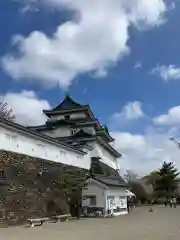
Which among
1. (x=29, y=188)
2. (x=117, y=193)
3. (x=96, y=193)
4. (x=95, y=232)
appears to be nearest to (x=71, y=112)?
(x=117, y=193)

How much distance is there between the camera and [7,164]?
25688 millimetres

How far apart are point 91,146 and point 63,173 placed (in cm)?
1501

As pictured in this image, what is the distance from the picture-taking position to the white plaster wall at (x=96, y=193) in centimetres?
3525

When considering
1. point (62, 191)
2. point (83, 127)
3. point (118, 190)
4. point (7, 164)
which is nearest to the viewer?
point (7, 164)

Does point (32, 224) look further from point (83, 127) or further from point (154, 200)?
point (154, 200)

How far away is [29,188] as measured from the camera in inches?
1061

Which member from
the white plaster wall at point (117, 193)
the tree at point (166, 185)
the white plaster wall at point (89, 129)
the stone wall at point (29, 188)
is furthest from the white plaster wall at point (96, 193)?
the tree at point (166, 185)

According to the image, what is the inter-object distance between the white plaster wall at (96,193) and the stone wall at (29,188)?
125 inches

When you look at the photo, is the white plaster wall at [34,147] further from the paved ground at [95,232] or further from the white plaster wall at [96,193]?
the paved ground at [95,232]

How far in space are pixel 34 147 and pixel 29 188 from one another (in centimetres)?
471

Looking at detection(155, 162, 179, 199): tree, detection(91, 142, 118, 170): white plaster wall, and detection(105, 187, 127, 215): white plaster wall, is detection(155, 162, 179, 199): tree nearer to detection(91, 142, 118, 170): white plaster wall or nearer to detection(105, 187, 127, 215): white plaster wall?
detection(91, 142, 118, 170): white plaster wall

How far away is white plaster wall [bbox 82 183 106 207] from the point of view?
116 ft

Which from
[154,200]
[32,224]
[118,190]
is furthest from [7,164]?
[154,200]

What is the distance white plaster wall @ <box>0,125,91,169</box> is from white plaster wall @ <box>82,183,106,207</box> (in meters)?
3.58
